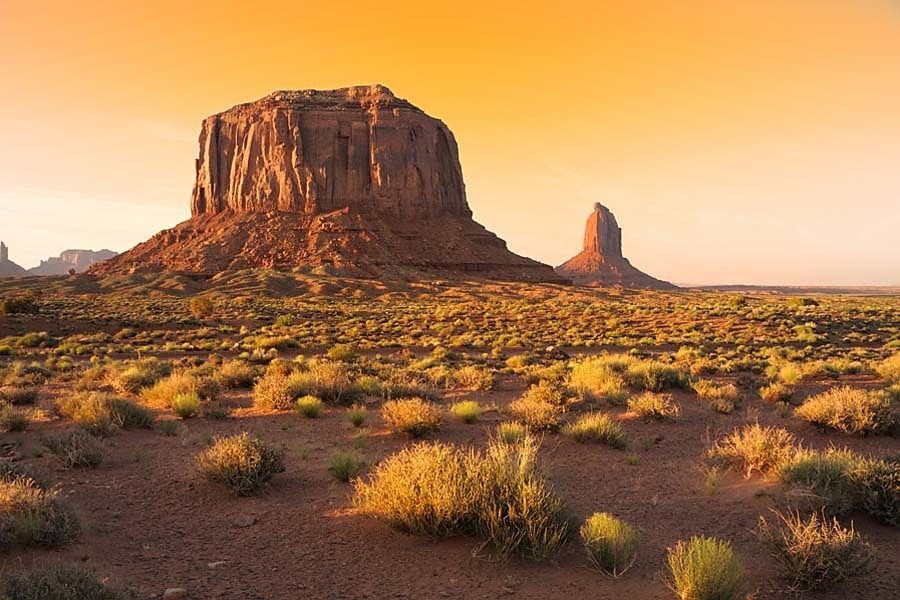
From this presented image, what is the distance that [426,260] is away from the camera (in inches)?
3462

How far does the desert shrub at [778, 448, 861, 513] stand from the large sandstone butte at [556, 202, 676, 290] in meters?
144

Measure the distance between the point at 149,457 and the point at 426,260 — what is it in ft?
264

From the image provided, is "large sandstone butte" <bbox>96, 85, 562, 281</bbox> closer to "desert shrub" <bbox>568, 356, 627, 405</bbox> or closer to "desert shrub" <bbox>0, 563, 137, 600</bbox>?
"desert shrub" <bbox>568, 356, 627, 405</bbox>

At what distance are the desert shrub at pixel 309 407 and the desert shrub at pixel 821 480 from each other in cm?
785

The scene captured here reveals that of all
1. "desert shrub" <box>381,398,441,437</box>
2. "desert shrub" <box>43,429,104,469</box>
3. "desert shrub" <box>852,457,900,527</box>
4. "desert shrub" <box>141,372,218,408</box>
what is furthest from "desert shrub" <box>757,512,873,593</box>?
"desert shrub" <box>141,372,218,408</box>

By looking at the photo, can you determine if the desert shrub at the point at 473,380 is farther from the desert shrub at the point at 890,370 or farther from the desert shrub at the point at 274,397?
the desert shrub at the point at 890,370

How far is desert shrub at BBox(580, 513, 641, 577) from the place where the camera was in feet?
15.6

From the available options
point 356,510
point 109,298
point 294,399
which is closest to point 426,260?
point 109,298

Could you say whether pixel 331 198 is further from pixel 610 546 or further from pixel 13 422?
pixel 610 546

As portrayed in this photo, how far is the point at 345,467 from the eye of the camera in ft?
23.5

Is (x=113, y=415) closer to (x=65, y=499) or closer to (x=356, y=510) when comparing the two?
(x=65, y=499)

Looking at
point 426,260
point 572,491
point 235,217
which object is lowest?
point 572,491

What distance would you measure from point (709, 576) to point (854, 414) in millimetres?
7239

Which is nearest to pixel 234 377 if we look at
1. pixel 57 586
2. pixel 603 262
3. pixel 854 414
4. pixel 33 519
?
pixel 33 519
